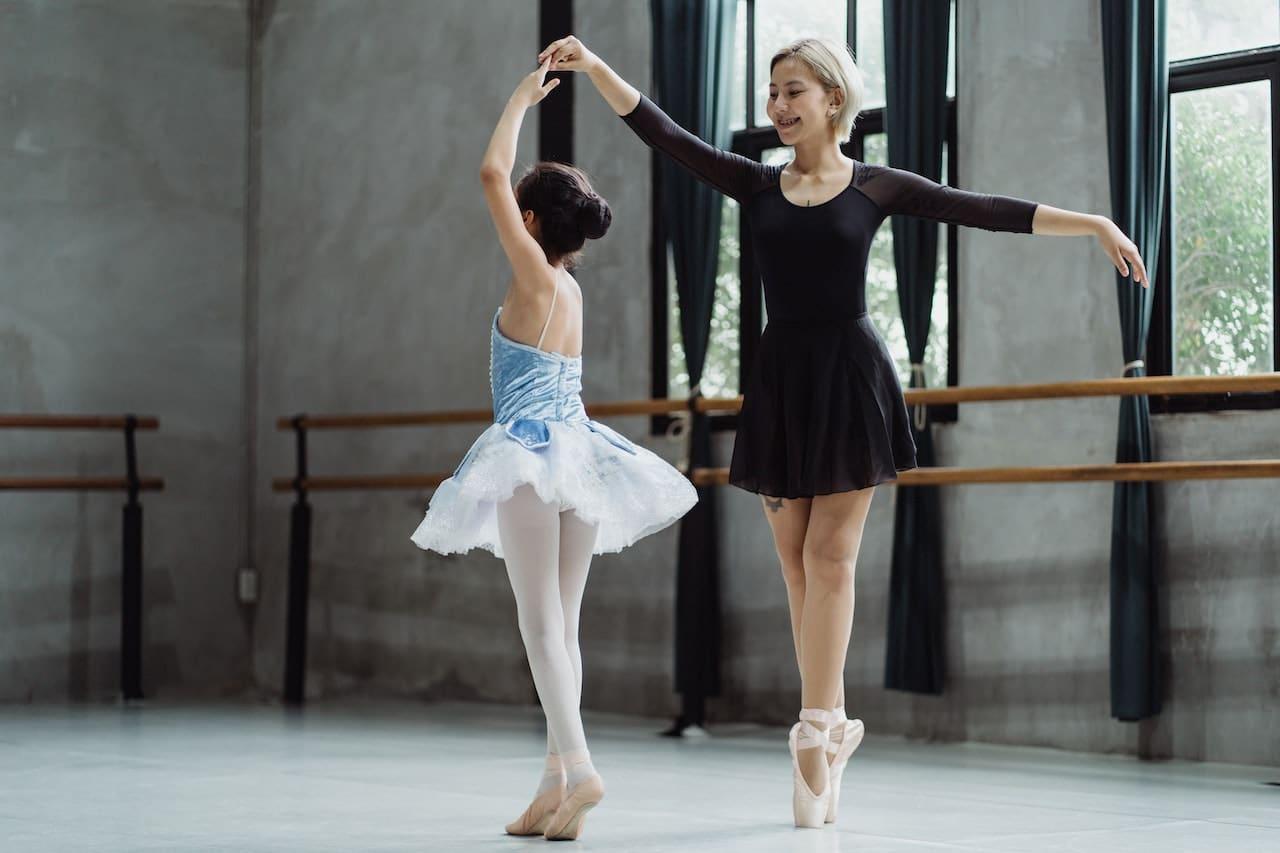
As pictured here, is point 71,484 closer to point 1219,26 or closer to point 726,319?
point 726,319

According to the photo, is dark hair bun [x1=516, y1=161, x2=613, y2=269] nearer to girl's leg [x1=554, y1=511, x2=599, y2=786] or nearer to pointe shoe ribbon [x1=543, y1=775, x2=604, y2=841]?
girl's leg [x1=554, y1=511, x2=599, y2=786]

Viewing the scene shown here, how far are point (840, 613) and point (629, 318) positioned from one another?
2804 mm

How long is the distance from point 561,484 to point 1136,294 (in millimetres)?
2255

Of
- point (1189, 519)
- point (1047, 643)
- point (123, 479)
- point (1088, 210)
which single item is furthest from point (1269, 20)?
point (123, 479)

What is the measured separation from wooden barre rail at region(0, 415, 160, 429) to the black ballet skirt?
3.60 m

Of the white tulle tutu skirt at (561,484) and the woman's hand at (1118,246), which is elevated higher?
the woman's hand at (1118,246)

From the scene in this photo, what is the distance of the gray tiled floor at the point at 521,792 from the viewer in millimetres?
3277

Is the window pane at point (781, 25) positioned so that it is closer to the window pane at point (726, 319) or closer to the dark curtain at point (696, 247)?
the dark curtain at point (696, 247)

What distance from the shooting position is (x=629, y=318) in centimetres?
598

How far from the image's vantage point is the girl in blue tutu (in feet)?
10.2

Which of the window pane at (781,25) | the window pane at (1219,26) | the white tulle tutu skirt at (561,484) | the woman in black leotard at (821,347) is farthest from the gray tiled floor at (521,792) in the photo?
the window pane at (781,25)

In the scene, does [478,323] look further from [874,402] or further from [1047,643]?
[874,402]

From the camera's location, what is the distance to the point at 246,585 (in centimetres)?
700

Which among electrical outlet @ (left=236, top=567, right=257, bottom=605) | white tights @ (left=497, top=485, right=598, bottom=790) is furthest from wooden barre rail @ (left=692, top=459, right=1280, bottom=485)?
electrical outlet @ (left=236, top=567, right=257, bottom=605)
